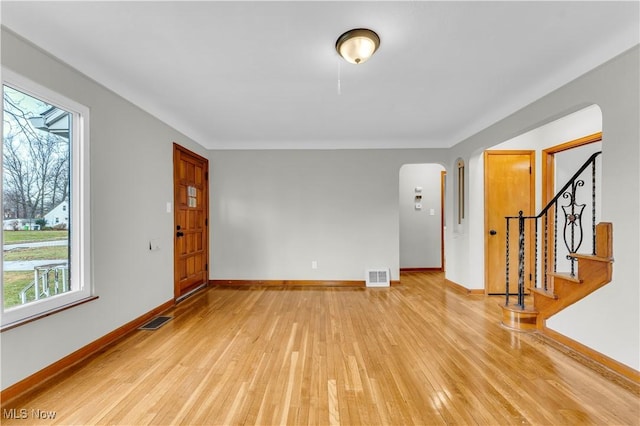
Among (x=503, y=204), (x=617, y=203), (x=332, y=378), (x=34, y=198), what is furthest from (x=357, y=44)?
(x=503, y=204)

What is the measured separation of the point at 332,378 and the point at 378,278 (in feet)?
8.84

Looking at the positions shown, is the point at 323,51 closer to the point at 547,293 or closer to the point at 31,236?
the point at 31,236

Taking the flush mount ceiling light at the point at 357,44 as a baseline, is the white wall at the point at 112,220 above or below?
below

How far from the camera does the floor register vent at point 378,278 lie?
4.43 metres

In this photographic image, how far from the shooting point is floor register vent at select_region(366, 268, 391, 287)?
174 inches

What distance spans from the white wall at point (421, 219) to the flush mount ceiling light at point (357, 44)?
4015 millimetres

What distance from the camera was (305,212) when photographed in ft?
15.0

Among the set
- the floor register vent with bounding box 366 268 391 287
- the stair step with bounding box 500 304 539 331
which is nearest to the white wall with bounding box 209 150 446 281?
the floor register vent with bounding box 366 268 391 287

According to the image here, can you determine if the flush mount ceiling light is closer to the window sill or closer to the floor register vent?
the window sill

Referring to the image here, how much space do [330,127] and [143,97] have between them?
2255 millimetres

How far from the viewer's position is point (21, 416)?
5.12ft

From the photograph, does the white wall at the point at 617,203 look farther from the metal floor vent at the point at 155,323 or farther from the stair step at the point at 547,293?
the metal floor vent at the point at 155,323

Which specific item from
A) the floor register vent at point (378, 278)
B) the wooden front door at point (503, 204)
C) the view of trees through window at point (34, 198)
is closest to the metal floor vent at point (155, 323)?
the view of trees through window at point (34, 198)

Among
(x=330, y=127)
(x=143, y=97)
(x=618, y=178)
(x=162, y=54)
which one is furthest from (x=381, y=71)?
(x=143, y=97)
